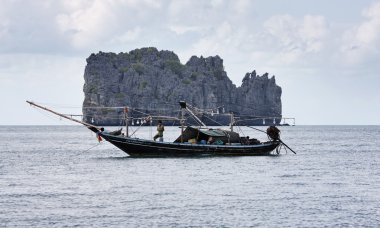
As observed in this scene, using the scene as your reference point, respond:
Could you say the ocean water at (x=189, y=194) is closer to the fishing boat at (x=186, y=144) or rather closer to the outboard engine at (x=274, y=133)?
the fishing boat at (x=186, y=144)

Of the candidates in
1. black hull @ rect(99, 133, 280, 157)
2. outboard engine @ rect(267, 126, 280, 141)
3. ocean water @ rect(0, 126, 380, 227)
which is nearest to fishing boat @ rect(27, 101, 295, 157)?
black hull @ rect(99, 133, 280, 157)

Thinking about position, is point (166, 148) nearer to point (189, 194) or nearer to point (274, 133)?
point (274, 133)

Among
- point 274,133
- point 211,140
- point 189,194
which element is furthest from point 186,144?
point 189,194

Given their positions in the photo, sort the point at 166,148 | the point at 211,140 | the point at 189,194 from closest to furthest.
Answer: the point at 189,194 < the point at 166,148 < the point at 211,140

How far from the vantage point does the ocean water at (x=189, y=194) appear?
3691 cm

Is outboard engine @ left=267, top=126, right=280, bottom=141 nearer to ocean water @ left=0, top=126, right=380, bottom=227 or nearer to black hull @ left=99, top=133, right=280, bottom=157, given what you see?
black hull @ left=99, top=133, right=280, bottom=157

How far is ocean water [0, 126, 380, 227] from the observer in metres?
36.9

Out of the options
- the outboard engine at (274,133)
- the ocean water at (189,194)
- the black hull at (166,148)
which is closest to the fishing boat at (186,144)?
the black hull at (166,148)

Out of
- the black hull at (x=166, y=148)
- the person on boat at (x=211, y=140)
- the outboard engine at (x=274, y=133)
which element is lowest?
the black hull at (x=166, y=148)

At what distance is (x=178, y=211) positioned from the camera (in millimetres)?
39438

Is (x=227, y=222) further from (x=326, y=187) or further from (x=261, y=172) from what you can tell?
(x=261, y=172)

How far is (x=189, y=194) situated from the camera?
46.6 m

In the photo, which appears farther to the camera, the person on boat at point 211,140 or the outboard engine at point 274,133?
the outboard engine at point 274,133

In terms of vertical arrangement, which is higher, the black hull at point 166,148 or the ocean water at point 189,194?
the black hull at point 166,148
